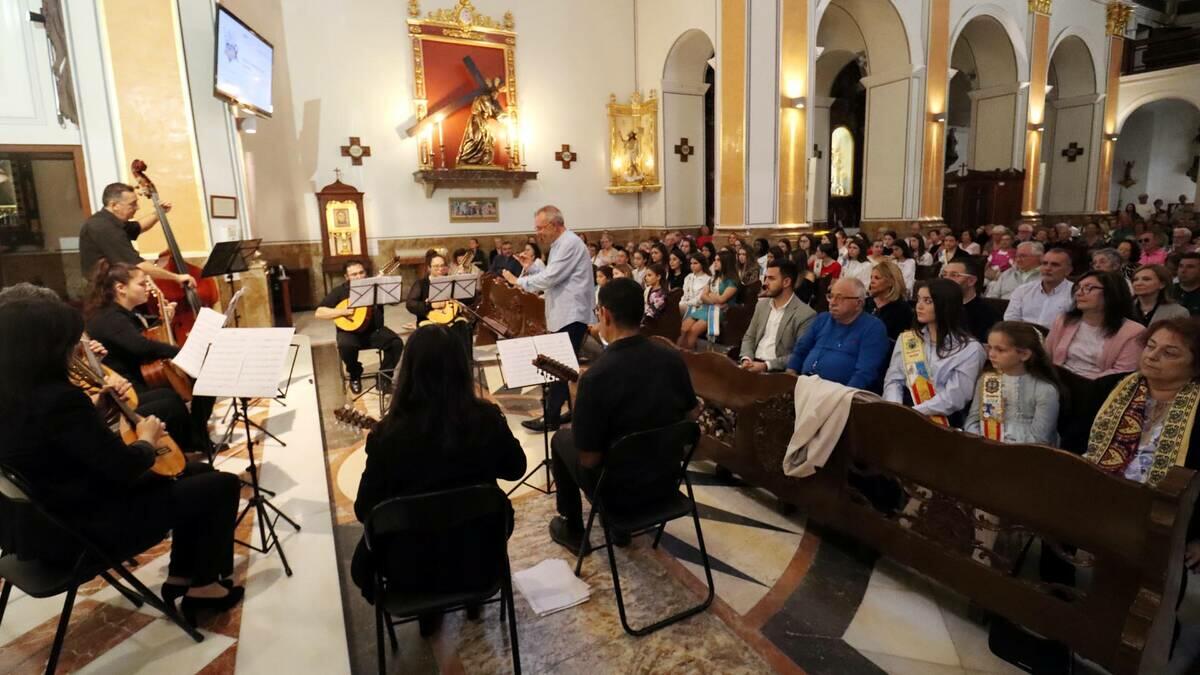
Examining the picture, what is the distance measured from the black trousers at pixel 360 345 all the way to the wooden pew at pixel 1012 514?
11.8ft

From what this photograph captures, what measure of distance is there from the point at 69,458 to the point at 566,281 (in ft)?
A: 10.0

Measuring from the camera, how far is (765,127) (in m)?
10.3

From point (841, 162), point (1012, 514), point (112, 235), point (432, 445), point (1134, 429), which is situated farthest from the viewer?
point (841, 162)

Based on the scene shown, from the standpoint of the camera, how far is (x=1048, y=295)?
14.0 ft

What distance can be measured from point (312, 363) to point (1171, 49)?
67.3 ft

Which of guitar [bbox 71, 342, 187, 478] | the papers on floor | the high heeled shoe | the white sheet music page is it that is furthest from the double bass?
the papers on floor

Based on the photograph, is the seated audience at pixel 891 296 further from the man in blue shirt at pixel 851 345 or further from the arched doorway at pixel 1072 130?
the arched doorway at pixel 1072 130

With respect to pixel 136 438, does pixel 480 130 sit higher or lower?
higher

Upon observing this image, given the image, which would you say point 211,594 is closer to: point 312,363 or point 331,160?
point 312,363

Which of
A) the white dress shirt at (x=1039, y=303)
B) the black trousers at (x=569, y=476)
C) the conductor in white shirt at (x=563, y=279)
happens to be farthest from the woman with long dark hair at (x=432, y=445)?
the white dress shirt at (x=1039, y=303)

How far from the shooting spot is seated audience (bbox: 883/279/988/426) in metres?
2.97

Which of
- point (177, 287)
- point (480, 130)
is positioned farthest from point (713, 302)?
point (480, 130)

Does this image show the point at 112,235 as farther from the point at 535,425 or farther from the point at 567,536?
the point at 567,536

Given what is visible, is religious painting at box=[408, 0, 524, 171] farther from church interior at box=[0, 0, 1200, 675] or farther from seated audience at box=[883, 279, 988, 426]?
seated audience at box=[883, 279, 988, 426]
